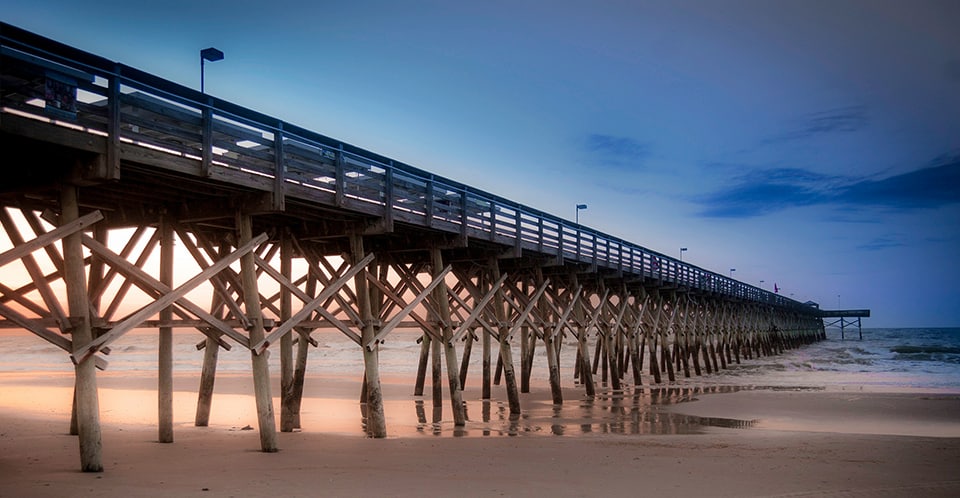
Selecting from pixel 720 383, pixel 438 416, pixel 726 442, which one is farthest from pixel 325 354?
pixel 726 442

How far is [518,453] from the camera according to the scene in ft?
36.1

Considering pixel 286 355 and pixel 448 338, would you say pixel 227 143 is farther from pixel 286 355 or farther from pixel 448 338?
pixel 448 338

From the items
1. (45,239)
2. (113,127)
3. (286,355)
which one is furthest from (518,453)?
(113,127)

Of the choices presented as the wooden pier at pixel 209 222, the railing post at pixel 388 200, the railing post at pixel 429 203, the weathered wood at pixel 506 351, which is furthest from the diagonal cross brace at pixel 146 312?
the weathered wood at pixel 506 351

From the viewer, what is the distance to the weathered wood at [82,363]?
26.6ft

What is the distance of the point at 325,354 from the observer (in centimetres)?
6662

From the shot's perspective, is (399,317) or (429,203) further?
(429,203)

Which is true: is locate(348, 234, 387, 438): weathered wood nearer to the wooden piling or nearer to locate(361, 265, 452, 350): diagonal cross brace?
locate(361, 265, 452, 350): diagonal cross brace

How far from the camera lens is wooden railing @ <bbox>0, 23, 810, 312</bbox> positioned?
765 centimetres

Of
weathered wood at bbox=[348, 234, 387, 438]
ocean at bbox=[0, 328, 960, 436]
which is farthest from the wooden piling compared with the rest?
weathered wood at bbox=[348, 234, 387, 438]

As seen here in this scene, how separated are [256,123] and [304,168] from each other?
109cm

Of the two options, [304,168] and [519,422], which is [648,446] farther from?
[304,168]

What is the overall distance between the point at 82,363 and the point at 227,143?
3409mm

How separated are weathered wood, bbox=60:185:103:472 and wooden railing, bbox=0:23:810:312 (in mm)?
1060
